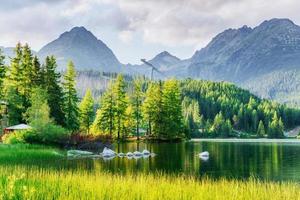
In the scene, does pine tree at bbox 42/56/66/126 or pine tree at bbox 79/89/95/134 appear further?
pine tree at bbox 79/89/95/134

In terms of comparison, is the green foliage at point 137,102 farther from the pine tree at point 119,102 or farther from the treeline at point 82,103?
the pine tree at point 119,102

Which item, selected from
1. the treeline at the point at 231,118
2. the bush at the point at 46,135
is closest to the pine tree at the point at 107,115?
the bush at the point at 46,135

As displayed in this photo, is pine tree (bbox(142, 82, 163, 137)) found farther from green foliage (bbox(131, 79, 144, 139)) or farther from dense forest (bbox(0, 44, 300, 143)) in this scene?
green foliage (bbox(131, 79, 144, 139))

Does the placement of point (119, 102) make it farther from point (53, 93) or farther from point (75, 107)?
point (53, 93)

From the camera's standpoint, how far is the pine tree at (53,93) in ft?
186

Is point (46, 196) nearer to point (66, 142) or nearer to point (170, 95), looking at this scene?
point (66, 142)

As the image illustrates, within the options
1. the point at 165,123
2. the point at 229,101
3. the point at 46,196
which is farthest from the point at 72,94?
the point at 229,101

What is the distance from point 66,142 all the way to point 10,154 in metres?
16.8

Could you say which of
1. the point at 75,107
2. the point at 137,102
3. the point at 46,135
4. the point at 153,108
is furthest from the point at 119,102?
the point at 46,135

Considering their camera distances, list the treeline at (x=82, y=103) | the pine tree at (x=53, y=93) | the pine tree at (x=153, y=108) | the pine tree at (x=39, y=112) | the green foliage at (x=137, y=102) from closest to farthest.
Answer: the pine tree at (x=39, y=112) < the treeline at (x=82, y=103) < the pine tree at (x=53, y=93) < the pine tree at (x=153, y=108) < the green foliage at (x=137, y=102)

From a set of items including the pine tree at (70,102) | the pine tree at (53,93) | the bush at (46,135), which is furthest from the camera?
the pine tree at (70,102)

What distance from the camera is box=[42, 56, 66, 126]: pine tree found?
5681cm

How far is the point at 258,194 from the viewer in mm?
11906

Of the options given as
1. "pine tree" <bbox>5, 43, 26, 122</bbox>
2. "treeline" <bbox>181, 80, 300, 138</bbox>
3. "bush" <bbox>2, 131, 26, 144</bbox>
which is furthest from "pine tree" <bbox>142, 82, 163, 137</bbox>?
"treeline" <bbox>181, 80, 300, 138</bbox>
